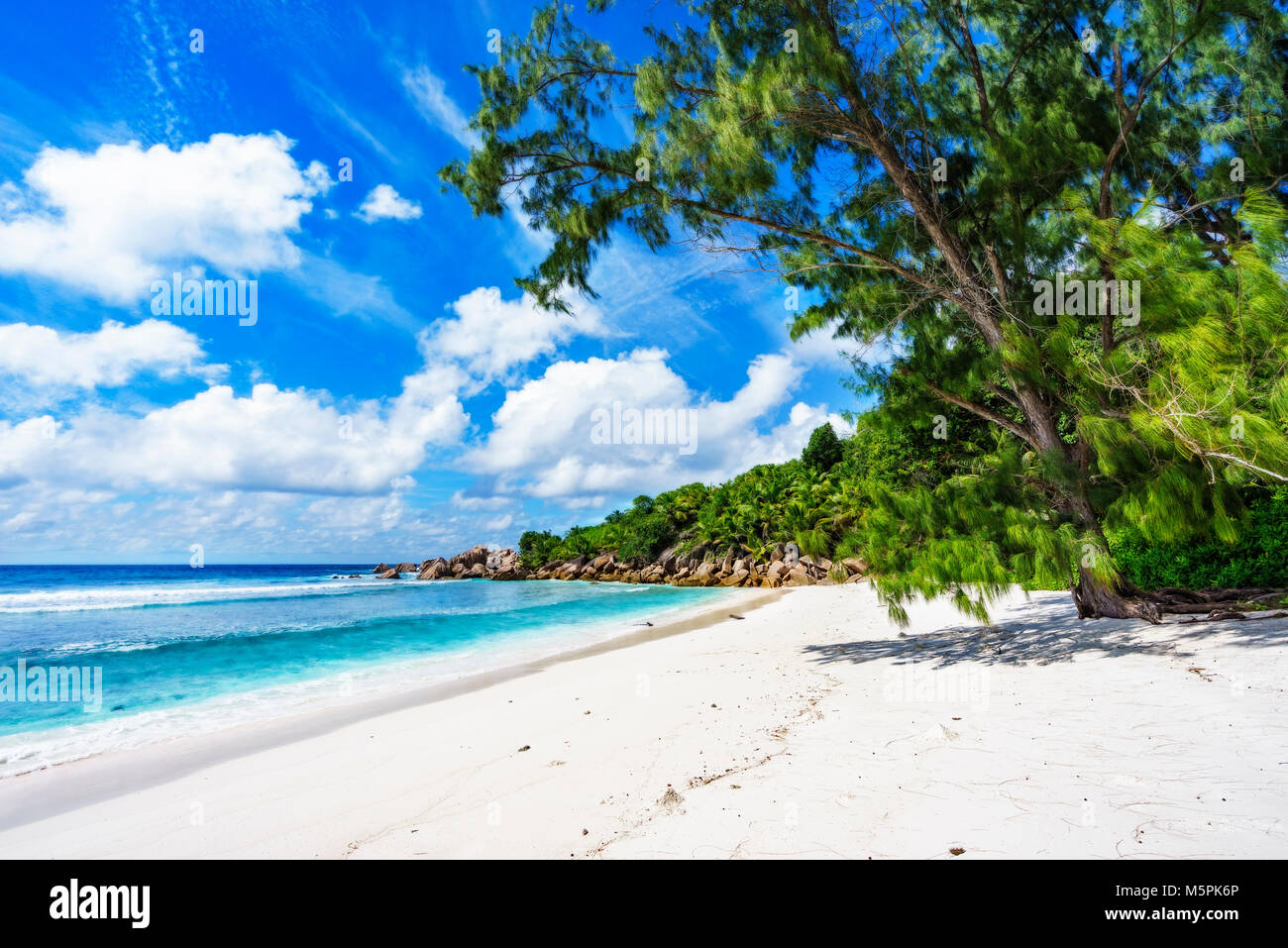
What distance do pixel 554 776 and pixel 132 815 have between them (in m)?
2.66

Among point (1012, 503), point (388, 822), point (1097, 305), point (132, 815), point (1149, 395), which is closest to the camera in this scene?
point (388, 822)

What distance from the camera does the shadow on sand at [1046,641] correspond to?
18.6 ft

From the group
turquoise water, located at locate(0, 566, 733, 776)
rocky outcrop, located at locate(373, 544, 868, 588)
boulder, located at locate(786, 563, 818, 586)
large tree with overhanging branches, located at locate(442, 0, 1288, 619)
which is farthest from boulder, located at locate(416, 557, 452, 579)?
large tree with overhanging branches, located at locate(442, 0, 1288, 619)

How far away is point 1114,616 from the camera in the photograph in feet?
23.6

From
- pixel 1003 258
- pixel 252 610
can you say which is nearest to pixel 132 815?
pixel 1003 258

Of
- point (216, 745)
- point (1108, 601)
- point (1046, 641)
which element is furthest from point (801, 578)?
point (216, 745)

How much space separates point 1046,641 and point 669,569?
29.7 m

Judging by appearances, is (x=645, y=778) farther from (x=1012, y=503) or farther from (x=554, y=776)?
(x=1012, y=503)

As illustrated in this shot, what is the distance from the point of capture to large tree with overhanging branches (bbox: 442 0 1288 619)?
5.21 meters

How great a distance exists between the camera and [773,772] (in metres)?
3.15

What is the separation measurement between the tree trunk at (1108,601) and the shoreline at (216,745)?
749 centimetres

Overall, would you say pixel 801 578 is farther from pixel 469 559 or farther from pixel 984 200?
pixel 469 559

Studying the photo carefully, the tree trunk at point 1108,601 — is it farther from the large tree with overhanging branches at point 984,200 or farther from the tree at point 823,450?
the tree at point 823,450

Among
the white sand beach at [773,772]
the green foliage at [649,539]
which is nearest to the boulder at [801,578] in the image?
the green foliage at [649,539]
